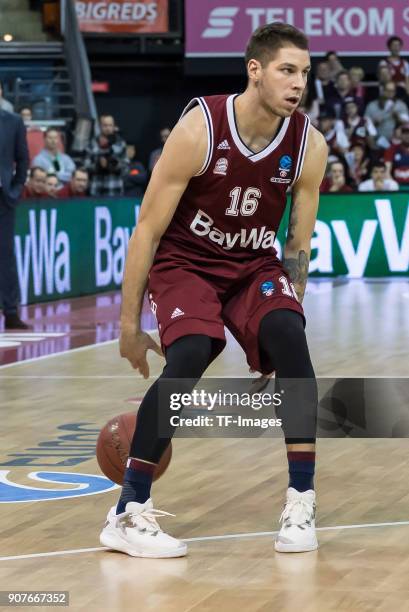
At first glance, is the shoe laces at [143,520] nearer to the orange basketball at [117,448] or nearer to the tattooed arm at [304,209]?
the orange basketball at [117,448]

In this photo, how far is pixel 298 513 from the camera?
5297mm

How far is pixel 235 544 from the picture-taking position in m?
5.37

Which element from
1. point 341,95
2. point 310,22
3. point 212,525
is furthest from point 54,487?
point 310,22

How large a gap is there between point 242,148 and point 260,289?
0.52 m

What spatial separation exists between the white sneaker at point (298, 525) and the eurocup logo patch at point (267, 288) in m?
0.71

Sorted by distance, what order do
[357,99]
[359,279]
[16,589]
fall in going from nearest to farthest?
[16,589] → [359,279] → [357,99]

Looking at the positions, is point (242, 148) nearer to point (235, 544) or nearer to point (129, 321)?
point (129, 321)

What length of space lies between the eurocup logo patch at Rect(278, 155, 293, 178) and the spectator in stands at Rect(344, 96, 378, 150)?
690 inches

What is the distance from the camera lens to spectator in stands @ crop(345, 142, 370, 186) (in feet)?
72.5

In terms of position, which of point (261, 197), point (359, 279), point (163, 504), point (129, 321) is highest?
point (261, 197)

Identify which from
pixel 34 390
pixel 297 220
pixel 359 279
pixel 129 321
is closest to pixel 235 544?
pixel 129 321

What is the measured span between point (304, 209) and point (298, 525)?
1.21 meters

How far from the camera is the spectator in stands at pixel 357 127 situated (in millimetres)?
22953

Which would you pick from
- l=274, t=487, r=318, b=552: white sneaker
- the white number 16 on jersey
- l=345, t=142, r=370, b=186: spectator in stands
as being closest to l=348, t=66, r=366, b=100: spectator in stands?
l=345, t=142, r=370, b=186: spectator in stands
